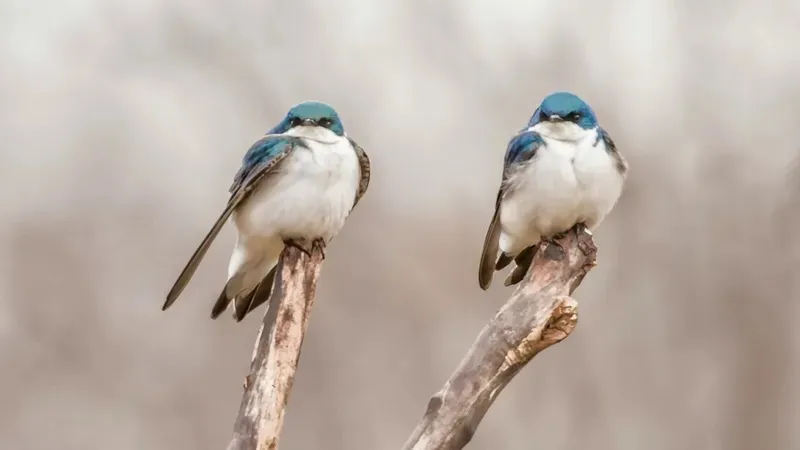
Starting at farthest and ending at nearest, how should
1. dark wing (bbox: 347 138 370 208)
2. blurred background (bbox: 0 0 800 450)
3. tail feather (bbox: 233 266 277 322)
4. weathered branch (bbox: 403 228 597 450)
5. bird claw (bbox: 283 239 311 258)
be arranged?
1. blurred background (bbox: 0 0 800 450)
2. tail feather (bbox: 233 266 277 322)
3. dark wing (bbox: 347 138 370 208)
4. bird claw (bbox: 283 239 311 258)
5. weathered branch (bbox: 403 228 597 450)

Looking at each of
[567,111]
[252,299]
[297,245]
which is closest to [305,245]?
[297,245]

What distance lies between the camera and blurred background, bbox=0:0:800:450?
2.09 meters

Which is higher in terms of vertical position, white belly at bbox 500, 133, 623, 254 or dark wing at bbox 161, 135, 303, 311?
white belly at bbox 500, 133, 623, 254

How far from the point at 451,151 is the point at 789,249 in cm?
98

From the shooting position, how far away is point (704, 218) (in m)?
2.40

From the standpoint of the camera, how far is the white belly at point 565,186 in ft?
4.86

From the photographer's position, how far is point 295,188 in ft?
4.84

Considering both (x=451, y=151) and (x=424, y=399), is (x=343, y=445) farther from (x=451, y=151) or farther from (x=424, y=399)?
(x=451, y=151)

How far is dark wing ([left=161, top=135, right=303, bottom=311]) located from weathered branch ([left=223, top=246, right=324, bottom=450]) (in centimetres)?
16

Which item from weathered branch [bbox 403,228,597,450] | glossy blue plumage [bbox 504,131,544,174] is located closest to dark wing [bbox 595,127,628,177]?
glossy blue plumage [bbox 504,131,544,174]

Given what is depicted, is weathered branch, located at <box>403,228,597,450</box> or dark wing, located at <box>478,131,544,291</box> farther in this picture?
dark wing, located at <box>478,131,544,291</box>

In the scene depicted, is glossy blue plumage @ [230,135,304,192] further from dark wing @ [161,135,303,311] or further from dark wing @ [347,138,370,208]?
dark wing @ [347,138,370,208]

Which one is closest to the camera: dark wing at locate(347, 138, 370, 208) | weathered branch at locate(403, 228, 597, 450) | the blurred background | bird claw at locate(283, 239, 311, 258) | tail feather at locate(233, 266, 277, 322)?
weathered branch at locate(403, 228, 597, 450)

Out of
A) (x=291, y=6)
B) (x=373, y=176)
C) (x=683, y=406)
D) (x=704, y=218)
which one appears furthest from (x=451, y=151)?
(x=683, y=406)
